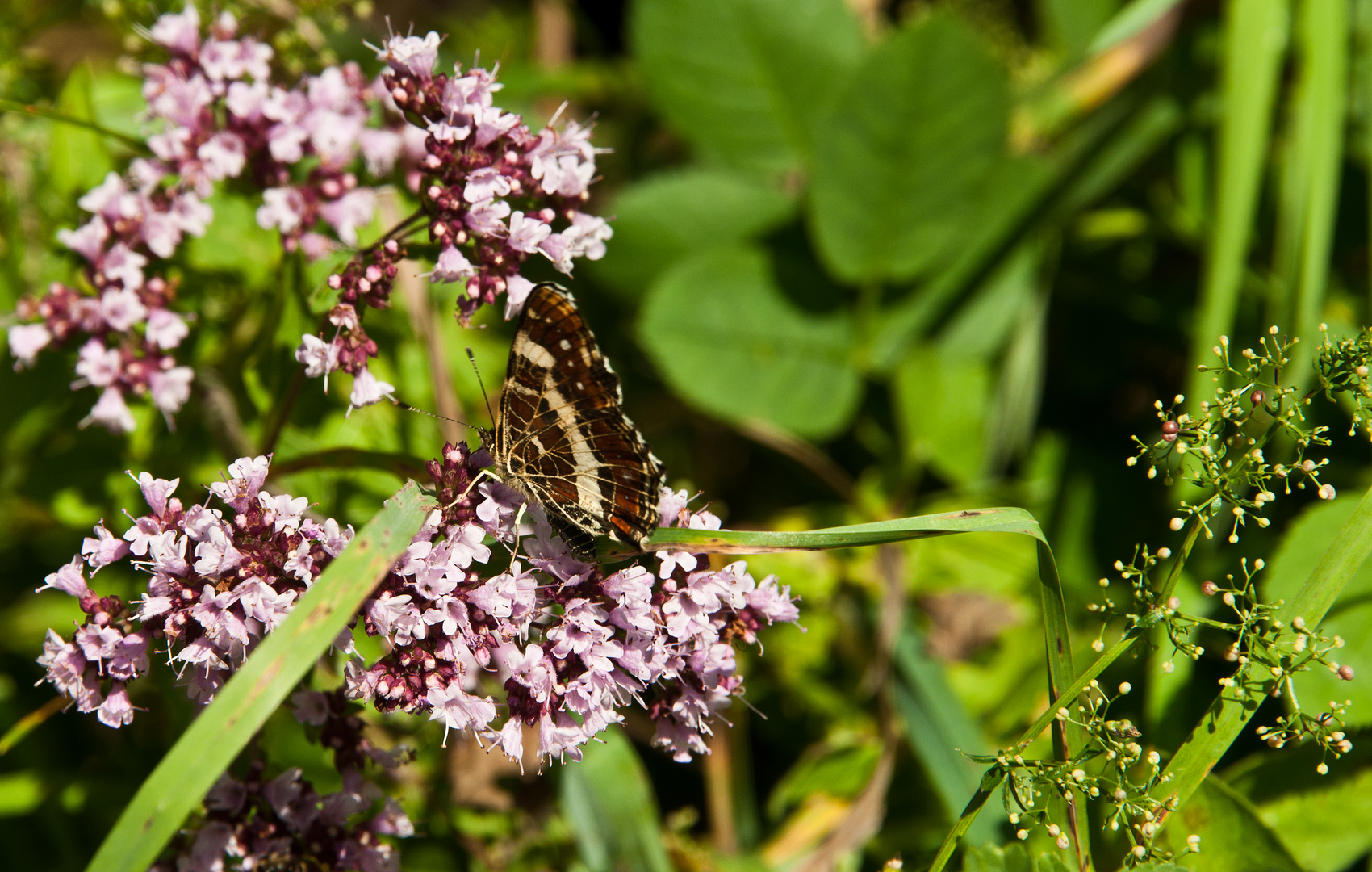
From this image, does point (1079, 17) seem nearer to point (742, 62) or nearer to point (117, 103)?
point (742, 62)

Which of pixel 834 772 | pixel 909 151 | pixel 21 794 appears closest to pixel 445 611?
pixel 834 772

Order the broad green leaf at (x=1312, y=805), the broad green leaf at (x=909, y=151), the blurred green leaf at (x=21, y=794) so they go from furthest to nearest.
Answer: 1. the broad green leaf at (x=909, y=151)
2. the blurred green leaf at (x=21, y=794)
3. the broad green leaf at (x=1312, y=805)

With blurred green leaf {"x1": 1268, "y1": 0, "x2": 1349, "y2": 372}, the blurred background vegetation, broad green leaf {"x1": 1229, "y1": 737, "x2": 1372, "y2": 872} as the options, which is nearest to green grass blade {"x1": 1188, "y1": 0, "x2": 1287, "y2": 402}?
the blurred background vegetation

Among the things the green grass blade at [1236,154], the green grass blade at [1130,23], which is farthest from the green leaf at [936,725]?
the green grass blade at [1130,23]

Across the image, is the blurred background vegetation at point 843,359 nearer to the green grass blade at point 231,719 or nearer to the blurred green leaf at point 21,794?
the blurred green leaf at point 21,794

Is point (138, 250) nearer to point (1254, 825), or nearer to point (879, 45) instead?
point (879, 45)

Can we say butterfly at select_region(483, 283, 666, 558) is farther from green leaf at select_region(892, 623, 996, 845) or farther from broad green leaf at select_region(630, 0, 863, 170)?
broad green leaf at select_region(630, 0, 863, 170)
